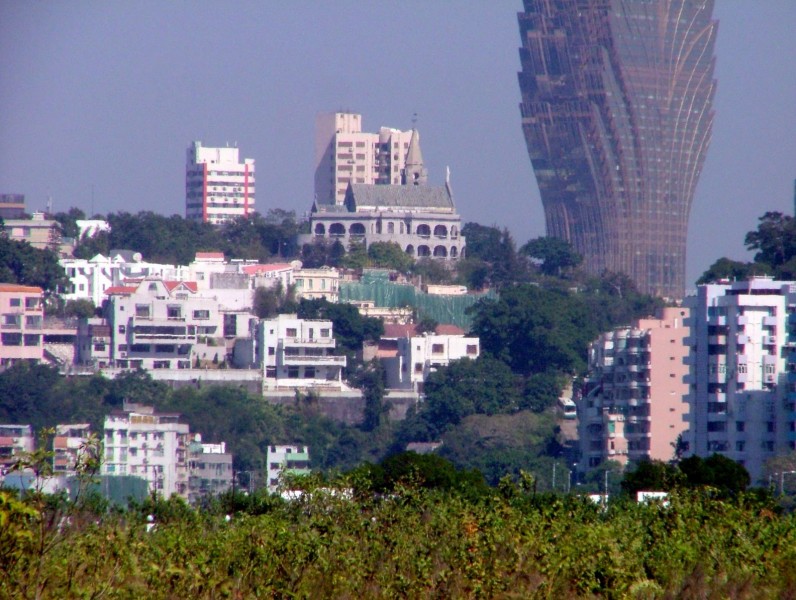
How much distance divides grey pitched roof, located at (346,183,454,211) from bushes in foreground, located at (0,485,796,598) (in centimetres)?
8653

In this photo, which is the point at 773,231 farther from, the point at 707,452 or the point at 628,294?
the point at 628,294

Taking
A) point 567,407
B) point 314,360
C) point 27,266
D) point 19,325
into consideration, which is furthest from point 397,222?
A: point 567,407

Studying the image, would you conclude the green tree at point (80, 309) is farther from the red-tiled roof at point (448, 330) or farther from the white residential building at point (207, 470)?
the white residential building at point (207, 470)

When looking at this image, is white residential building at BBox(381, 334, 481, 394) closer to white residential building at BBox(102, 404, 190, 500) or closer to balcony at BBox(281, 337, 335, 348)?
balcony at BBox(281, 337, 335, 348)

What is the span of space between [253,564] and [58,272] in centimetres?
6806

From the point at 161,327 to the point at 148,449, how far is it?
56.0ft

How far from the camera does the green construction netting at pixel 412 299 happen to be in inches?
3578

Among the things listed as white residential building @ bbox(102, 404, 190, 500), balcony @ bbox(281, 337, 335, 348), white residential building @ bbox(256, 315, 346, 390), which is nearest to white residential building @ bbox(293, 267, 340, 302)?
white residential building @ bbox(256, 315, 346, 390)

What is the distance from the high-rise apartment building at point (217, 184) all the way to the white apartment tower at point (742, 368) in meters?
71.2

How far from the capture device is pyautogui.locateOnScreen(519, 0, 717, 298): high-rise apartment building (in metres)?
117

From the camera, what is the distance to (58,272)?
86.5 m

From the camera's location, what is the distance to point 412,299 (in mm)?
91625

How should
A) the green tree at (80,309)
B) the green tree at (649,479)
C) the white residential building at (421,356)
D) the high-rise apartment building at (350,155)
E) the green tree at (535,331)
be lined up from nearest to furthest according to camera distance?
the green tree at (649,479), the green tree at (535,331), the white residential building at (421,356), the green tree at (80,309), the high-rise apartment building at (350,155)

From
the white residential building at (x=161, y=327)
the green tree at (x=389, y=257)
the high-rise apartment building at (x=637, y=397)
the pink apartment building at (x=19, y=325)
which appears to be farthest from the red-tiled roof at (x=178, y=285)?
the high-rise apartment building at (x=637, y=397)
